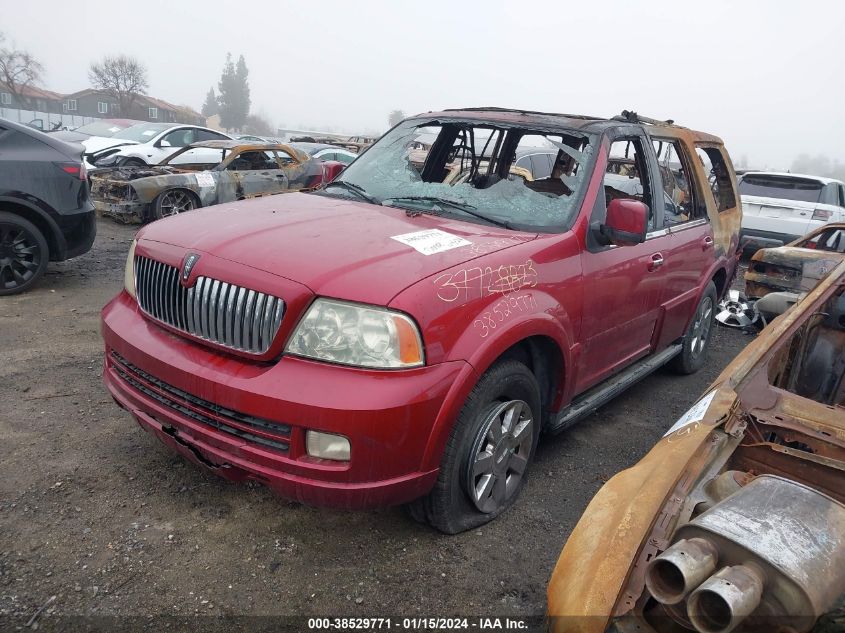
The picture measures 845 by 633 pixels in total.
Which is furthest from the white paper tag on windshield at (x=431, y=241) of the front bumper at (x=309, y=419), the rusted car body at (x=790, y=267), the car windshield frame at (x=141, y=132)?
the car windshield frame at (x=141, y=132)

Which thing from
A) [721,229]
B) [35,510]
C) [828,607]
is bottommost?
[35,510]

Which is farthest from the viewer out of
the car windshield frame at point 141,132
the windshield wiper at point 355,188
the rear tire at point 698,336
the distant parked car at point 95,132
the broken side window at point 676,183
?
the distant parked car at point 95,132

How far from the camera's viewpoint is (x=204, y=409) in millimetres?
2393

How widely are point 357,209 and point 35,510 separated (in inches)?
79.6

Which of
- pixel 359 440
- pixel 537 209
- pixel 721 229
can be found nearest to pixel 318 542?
pixel 359 440

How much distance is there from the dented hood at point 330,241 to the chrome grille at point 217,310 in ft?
0.42

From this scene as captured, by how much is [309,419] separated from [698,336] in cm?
395

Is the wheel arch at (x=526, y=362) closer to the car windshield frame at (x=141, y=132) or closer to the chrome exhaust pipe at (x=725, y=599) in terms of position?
the chrome exhaust pipe at (x=725, y=599)

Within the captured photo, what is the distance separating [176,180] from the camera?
932cm

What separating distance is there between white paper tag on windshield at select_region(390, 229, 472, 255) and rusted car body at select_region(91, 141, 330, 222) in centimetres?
613

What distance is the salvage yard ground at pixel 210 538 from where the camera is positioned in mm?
2326

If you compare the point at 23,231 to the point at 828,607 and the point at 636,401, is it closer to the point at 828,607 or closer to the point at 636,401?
the point at 636,401

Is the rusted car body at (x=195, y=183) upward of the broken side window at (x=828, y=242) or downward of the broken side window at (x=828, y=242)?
downward

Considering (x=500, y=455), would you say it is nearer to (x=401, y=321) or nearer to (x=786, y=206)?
(x=401, y=321)
